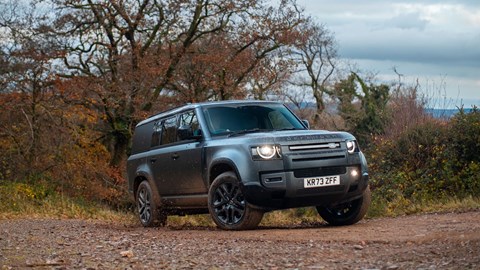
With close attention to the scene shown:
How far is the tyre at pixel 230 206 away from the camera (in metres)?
11.0

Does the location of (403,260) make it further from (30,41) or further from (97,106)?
(97,106)

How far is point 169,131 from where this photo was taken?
1322 centimetres

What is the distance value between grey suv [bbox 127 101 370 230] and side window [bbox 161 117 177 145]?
0.6 inches

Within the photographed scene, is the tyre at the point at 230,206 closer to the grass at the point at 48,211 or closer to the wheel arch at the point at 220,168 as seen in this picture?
the wheel arch at the point at 220,168

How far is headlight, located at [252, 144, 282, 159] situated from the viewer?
1080 cm

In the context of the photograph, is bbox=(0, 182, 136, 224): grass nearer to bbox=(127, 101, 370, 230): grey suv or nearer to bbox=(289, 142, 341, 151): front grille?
bbox=(127, 101, 370, 230): grey suv

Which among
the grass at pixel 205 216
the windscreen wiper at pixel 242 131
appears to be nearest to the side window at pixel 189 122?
the windscreen wiper at pixel 242 131

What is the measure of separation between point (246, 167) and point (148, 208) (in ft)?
10.8

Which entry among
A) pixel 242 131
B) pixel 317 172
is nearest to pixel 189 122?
pixel 242 131

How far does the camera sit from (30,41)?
29297 millimetres

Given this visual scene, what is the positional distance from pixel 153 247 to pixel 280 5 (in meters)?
29.2

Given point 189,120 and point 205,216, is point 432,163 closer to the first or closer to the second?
point 205,216

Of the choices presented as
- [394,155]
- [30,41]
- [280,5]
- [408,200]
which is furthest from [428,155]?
[280,5]

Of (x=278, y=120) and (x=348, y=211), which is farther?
(x=278, y=120)
